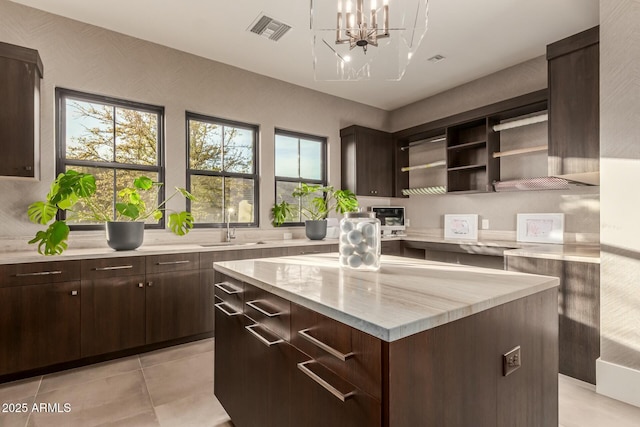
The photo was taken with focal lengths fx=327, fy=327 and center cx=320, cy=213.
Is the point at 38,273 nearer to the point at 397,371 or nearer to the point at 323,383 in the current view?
the point at 323,383

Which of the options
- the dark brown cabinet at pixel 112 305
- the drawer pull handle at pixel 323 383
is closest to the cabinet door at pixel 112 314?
the dark brown cabinet at pixel 112 305

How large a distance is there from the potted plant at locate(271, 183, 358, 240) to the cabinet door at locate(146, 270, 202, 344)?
1.47 meters

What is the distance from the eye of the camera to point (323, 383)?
105 cm

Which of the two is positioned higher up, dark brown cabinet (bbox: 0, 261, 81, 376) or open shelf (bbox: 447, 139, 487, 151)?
open shelf (bbox: 447, 139, 487, 151)

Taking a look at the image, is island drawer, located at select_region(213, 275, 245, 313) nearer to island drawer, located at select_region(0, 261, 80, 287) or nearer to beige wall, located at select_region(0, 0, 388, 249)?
island drawer, located at select_region(0, 261, 80, 287)

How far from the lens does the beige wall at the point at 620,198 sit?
2.14 meters

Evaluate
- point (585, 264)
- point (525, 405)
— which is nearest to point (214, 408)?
point (525, 405)

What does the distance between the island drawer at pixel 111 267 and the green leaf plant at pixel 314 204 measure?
181 cm

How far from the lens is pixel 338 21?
77.4 inches

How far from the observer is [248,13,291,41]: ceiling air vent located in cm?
308

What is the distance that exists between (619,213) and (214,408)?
298cm

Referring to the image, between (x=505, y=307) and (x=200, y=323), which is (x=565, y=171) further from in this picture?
(x=200, y=323)

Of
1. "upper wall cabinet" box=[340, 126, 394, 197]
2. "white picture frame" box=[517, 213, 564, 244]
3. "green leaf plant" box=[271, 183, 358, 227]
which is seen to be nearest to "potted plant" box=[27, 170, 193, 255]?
"green leaf plant" box=[271, 183, 358, 227]

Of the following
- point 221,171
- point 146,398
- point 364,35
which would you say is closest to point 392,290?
point 364,35
